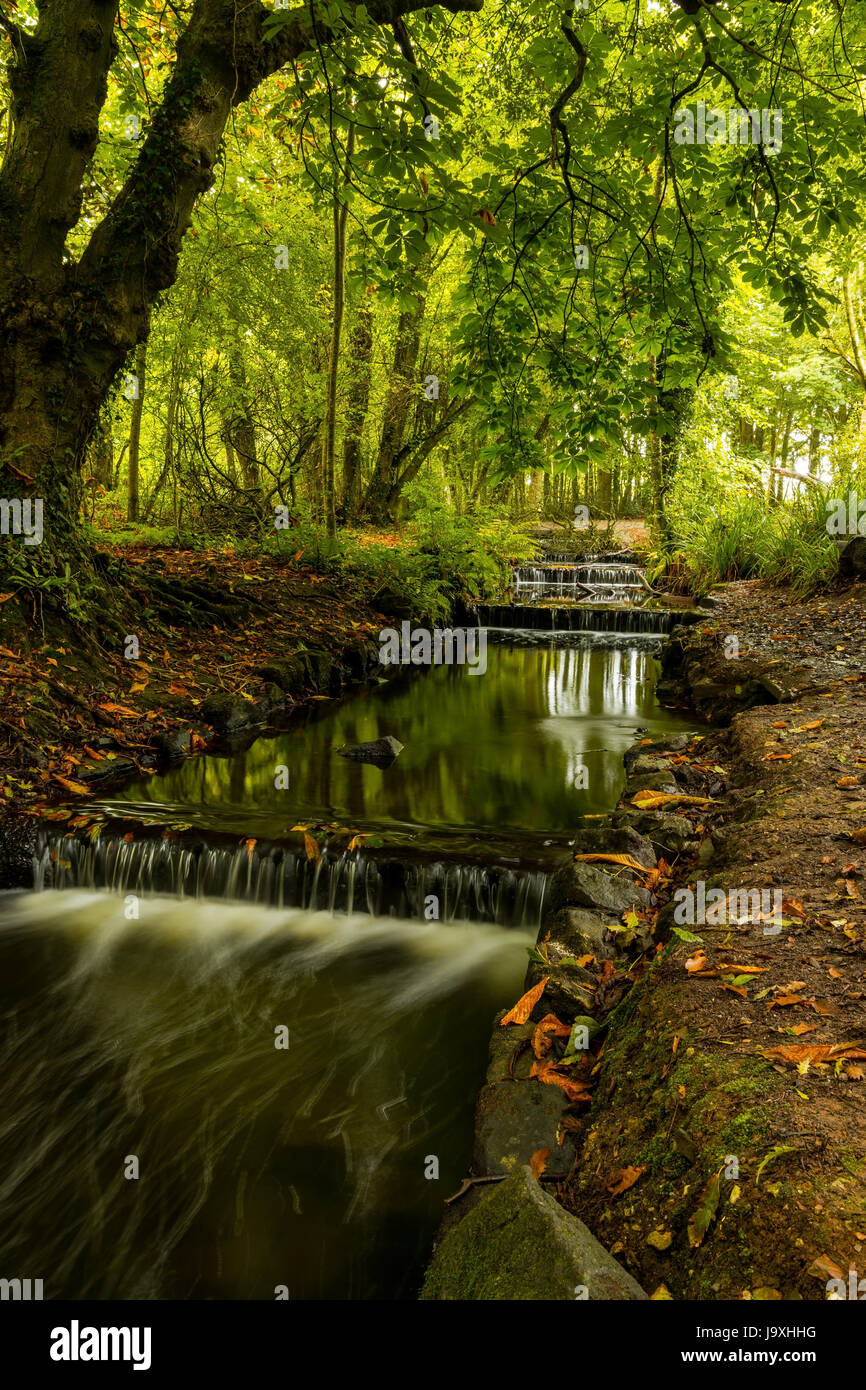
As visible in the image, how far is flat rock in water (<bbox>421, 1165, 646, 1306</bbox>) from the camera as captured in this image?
1408 millimetres

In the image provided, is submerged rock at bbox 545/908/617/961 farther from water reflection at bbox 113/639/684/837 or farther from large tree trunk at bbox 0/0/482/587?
large tree trunk at bbox 0/0/482/587

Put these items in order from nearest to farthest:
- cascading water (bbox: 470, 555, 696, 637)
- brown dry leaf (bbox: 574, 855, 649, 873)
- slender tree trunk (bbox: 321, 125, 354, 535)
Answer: brown dry leaf (bbox: 574, 855, 649, 873)
slender tree trunk (bbox: 321, 125, 354, 535)
cascading water (bbox: 470, 555, 696, 637)

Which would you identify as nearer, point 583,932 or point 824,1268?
point 824,1268

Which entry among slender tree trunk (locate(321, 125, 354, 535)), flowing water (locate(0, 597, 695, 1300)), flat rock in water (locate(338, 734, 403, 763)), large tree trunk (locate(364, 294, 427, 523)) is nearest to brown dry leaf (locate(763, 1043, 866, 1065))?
flowing water (locate(0, 597, 695, 1300))

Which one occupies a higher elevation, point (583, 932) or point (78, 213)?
point (78, 213)

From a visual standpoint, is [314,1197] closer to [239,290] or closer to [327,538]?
[327,538]

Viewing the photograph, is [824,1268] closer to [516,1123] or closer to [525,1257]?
[525,1257]

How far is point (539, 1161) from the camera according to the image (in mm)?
2168

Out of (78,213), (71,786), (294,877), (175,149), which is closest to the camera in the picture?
(294,877)

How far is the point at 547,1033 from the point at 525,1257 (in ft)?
4.20

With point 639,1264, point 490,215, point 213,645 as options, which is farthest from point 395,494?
point 639,1264

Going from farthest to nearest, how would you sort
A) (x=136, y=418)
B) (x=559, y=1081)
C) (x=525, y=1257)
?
(x=136, y=418) < (x=559, y=1081) < (x=525, y=1257)

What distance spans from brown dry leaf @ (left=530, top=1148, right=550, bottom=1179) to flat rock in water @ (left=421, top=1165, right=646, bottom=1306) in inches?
13.6

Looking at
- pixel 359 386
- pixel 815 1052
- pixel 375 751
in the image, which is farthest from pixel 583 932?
pixel 359 386
